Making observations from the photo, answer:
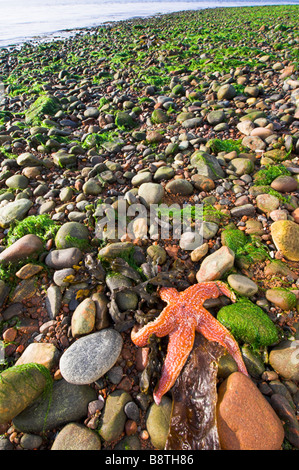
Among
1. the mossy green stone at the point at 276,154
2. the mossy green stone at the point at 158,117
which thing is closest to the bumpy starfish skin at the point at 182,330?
the mossy green stone at the point at 276,154

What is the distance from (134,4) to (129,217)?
33441mm

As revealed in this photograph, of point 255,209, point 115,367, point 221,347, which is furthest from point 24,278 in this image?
point 255,209

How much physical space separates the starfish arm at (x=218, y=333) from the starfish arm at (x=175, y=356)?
12 cm

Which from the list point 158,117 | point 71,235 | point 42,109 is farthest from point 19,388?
point 42,109

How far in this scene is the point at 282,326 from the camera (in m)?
2.79

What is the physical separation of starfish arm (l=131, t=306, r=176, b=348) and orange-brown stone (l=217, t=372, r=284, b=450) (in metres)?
0.71

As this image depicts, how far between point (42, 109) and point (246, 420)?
763 centimetres

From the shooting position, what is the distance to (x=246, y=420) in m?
2.16

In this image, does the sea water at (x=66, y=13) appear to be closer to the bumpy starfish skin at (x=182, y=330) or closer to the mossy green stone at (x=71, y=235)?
the mossy green stone at (x=71, y=235)

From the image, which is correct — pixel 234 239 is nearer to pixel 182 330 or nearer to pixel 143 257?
pixel 143 257

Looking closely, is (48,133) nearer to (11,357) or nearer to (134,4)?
(11,357)

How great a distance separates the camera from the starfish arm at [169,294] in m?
2.88

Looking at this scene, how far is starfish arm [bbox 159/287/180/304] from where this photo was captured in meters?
2.88

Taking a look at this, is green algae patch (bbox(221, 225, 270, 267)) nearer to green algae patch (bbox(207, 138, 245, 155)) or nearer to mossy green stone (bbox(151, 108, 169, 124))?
green algae patch (bbox(207, 138, 245, 155))
